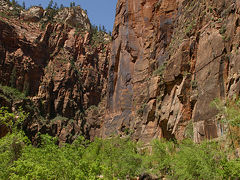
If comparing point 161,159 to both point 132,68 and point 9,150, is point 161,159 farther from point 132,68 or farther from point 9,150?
point 132,68

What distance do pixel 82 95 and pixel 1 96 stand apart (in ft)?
94.1

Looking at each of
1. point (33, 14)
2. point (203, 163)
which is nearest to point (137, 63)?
point (203, 163)

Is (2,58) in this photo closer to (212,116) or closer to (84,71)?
(84,71)

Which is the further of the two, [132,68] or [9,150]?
[132,68]

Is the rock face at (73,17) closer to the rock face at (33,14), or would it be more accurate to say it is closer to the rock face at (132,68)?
the rock face at (132,68)

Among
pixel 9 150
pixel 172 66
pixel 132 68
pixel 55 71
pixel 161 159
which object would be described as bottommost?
pixel 161 159

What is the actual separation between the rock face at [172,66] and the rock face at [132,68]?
102 mm

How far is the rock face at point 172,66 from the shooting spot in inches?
902

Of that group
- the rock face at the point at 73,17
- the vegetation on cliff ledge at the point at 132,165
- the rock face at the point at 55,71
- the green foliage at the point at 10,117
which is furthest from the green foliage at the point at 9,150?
the rock face at the point at 73,17

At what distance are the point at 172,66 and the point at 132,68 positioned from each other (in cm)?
1977

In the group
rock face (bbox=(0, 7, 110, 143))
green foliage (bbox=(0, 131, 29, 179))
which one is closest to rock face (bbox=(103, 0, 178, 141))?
green foliage (bbox=(0, 131, 29, 179))

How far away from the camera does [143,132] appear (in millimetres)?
37188

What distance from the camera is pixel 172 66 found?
31.7m

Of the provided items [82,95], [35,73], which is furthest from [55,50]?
[82,95]
